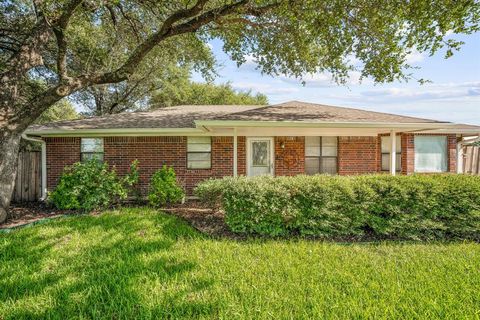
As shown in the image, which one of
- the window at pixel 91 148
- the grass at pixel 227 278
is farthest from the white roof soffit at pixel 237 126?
the grass at pixel 227 278

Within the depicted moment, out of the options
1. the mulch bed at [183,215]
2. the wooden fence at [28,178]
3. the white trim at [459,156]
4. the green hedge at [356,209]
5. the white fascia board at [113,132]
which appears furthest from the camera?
the white trim at [459,156]

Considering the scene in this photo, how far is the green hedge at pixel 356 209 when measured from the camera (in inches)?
229

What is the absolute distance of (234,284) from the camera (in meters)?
3.63

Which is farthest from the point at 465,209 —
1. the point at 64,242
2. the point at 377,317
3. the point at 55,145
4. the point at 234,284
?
the point at 55,145

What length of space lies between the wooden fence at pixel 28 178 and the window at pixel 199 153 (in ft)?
18.8

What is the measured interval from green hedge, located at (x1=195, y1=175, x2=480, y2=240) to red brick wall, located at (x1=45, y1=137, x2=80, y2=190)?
7.47 m

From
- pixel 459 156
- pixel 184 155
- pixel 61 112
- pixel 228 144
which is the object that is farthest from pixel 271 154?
pixel 61 112

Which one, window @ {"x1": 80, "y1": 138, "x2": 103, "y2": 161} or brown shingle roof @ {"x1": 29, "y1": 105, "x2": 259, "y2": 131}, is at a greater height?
brown shingle roof @ {"x1": 29, "y1": 105, "x2": 259, "y2": 131}

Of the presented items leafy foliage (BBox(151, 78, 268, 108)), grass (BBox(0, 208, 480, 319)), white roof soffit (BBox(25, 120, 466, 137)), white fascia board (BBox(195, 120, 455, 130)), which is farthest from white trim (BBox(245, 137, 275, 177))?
leafy foliage (BBox(151, 78, 268, 108))

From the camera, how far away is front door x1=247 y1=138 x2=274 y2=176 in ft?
35.5

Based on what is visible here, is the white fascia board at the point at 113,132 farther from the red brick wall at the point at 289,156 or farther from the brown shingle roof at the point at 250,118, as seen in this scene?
the red brick wall at the point at 289,156

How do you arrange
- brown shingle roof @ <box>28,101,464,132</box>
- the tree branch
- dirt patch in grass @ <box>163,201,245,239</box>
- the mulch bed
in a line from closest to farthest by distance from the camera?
dirt patch in grass @ <box>163,201,245,239</box>, the mulch bed, the tree branch, brown shingle roof @ <box>28,101,464,132</box>

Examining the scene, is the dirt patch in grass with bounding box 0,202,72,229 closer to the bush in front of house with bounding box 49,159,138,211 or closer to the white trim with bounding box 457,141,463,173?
the bush in front of house with bounding box 49,159,138,211

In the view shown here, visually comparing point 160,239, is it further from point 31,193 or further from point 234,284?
point 31,193
